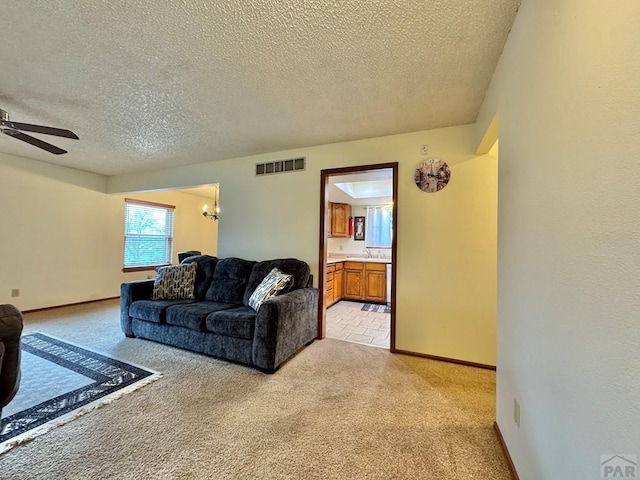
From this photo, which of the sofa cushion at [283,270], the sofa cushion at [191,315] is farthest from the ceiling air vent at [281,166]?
the sofa cushion at [191,315]

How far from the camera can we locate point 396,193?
298 centimetres

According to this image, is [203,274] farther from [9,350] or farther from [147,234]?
[147,234]

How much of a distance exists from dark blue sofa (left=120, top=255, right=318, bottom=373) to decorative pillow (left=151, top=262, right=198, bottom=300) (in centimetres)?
9

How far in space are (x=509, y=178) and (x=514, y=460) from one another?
1.49 metres

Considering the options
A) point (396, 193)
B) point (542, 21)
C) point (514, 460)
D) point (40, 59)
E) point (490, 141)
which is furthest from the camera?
point (396, 193)

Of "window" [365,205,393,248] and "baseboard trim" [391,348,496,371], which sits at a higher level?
"window" [365,205,393,248]

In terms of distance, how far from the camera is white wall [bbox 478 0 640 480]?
64 cm

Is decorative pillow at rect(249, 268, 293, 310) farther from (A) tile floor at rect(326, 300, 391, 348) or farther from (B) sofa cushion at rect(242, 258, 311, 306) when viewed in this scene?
(A) tile floor at rect(326, 300, 391, 348)

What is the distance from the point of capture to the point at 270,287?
2.82 meters

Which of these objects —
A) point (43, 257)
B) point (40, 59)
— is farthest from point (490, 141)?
point (43, 257)

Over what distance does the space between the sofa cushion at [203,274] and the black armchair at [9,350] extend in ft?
7.04

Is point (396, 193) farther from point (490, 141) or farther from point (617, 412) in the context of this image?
point (617, 412)

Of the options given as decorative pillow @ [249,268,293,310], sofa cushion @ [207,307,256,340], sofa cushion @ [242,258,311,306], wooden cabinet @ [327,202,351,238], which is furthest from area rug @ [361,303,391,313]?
sofa cushion @ [207,307,256,340]

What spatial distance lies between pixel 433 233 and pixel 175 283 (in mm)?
3146
